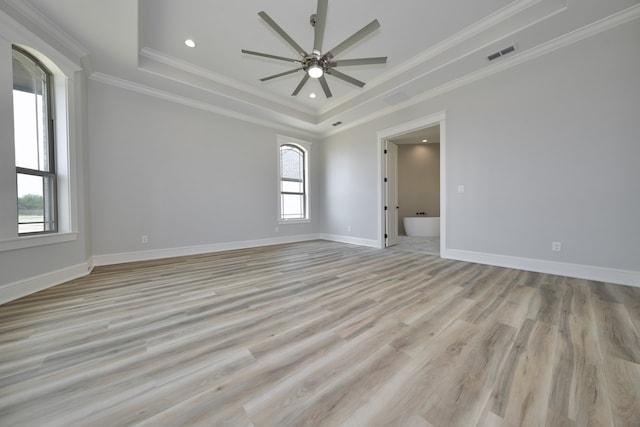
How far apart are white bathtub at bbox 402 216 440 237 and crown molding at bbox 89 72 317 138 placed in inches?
167

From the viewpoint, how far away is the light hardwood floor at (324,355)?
989mm

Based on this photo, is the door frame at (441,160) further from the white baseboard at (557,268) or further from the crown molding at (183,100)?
the crown molding at (183,100)

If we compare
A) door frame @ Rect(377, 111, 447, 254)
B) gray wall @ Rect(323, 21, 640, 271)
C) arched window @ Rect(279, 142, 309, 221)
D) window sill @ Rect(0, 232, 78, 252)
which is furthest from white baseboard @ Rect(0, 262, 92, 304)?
gray wall @ Rect(323, 21, 640, 271)

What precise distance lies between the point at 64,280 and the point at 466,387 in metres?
4.12

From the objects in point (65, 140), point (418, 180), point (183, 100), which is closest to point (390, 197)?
point (418, 180)

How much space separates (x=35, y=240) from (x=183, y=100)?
3.05 m

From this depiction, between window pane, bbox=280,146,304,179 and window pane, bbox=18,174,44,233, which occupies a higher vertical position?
window pane, bbox=280,146,304,179

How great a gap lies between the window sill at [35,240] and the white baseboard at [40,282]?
0.35m

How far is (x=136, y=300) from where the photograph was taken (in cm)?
221

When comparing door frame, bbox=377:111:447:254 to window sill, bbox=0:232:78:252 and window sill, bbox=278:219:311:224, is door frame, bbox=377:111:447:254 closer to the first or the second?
window sill, bbox=278:219:311:224

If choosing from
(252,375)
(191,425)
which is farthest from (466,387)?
(191,425)

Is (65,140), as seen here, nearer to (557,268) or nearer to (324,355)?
(324,355)

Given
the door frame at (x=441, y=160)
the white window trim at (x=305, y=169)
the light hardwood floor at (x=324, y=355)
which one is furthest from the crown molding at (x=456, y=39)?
the light hardwood floor at (x=324, y=355)

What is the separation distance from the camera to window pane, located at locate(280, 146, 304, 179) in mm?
5910
